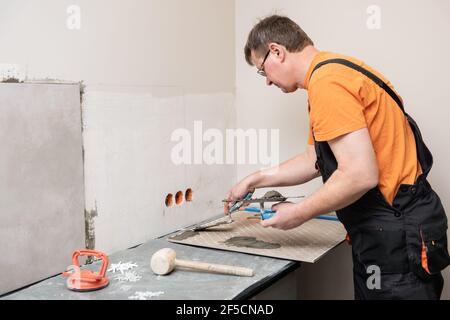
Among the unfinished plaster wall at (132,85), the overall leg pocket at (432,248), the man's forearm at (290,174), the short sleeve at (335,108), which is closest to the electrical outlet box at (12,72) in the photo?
the unfinished plaster wall at (132,85)

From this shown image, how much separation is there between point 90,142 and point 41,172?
8.7 inches

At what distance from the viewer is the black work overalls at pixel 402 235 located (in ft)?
4.68

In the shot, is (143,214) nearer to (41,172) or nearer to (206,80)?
(41,172)

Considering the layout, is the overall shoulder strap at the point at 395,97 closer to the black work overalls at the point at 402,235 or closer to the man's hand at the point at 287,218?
the black work overalls at the point at 402,235

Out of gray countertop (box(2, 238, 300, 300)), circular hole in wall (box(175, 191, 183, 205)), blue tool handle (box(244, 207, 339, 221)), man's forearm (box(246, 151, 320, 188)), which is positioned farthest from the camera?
circular hole in wall (box(175, 191, 183, 205))

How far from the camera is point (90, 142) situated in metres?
1.58

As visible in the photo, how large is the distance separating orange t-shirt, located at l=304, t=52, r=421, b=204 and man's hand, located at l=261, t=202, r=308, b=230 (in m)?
0.27

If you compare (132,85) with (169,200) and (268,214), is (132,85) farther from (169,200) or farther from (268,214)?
→ (268,214)

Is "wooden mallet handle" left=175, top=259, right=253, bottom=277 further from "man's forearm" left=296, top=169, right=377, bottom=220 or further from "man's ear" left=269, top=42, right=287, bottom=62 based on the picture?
"man's ear" left=269, top=42, right=287, bottom=62

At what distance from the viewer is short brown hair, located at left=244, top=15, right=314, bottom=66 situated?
155 centimetres

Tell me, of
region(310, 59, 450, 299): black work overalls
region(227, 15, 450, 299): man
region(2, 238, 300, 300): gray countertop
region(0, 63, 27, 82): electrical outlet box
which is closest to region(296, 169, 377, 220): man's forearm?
region(227, 15, 450, 299): man

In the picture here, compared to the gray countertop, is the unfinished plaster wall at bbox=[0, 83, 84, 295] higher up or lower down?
higher up

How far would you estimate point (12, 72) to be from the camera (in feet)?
4.38
